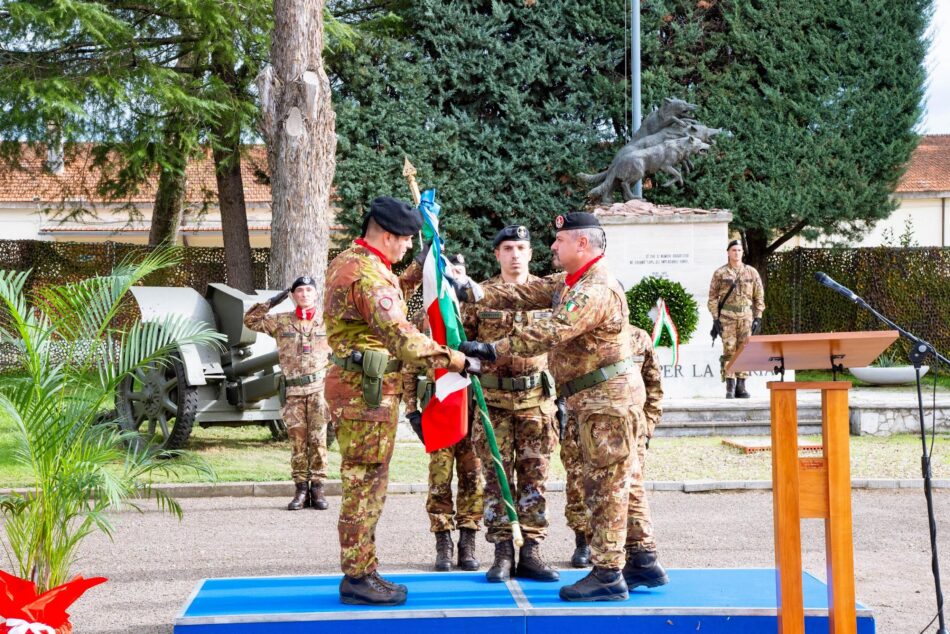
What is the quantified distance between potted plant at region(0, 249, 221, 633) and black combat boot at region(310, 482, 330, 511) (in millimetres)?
3469

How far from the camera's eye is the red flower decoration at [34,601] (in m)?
4.04

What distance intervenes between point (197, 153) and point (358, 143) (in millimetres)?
3429

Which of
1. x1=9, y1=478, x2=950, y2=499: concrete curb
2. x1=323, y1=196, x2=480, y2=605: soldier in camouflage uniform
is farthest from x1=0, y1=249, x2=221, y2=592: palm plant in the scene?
x1=9, y1=478, x2=950, y2=499: concrete curb

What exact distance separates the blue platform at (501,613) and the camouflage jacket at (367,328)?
91 centimetres

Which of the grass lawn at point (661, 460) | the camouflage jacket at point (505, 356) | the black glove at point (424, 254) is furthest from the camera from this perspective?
the grass lawn at point (661, 460)

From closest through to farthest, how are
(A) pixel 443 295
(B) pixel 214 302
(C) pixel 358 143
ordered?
1. (A) pixel 443 295
2. (B) pixel 214 302
3. (C) pixel 358 143

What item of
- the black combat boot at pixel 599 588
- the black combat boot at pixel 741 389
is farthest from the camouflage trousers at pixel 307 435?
the black combat boot at pixel 741 389

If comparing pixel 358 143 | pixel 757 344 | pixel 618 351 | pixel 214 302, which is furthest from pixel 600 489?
pixel 358 143

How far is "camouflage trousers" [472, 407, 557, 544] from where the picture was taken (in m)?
5.75

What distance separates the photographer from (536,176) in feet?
64.8

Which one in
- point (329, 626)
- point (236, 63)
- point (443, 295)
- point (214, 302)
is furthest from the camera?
point (236, 63)

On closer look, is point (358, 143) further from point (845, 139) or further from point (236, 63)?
point (845, 139)

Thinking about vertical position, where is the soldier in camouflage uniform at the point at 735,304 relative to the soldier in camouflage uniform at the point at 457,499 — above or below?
above

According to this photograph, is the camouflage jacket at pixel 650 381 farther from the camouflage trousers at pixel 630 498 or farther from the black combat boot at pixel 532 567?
the black combat boot at pixel 532 567
